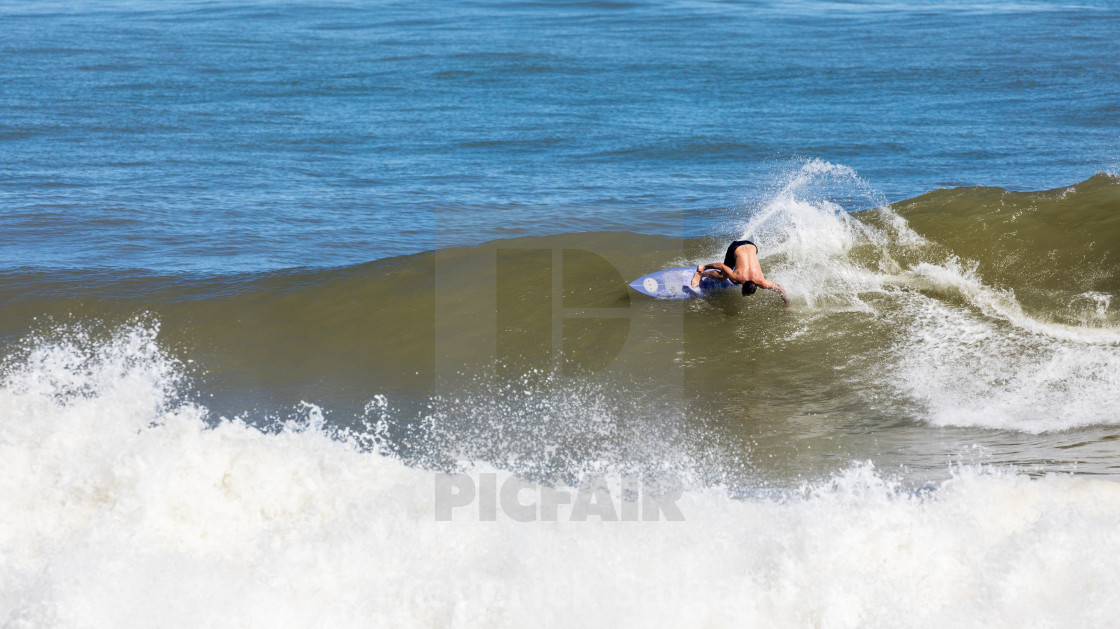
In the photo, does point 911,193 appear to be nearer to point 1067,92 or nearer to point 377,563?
point 1067,92

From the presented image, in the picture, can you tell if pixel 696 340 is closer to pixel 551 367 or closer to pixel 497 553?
pixel 551 367

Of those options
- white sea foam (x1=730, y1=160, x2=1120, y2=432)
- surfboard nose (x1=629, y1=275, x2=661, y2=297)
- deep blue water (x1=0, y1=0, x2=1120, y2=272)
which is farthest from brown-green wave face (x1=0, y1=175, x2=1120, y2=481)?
deep blue water (x1=0, y1=0, x2=1120, y2=272)

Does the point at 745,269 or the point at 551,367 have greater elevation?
the point at 745,269

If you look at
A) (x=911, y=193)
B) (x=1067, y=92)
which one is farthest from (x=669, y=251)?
(x=1067, y=92)

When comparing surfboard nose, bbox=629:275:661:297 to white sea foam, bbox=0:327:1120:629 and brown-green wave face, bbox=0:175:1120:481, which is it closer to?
brown-green wave face, bbox=0:175:1120:481

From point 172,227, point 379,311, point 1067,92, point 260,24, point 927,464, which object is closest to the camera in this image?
point 927,464

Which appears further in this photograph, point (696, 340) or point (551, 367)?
point (696, 340)

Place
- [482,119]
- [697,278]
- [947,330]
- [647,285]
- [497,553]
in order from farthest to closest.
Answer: [482,119]
[647,285]
[697,278]
[947,330]
[497,553]

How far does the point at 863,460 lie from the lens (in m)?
6.25

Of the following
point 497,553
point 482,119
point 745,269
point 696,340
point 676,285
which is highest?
point 482,119

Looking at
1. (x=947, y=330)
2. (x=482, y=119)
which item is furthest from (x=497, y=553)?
(x=482, y=119)

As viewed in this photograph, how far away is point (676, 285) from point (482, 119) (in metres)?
12.7

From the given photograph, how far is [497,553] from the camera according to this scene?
4.92 meters

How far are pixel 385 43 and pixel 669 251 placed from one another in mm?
21617
